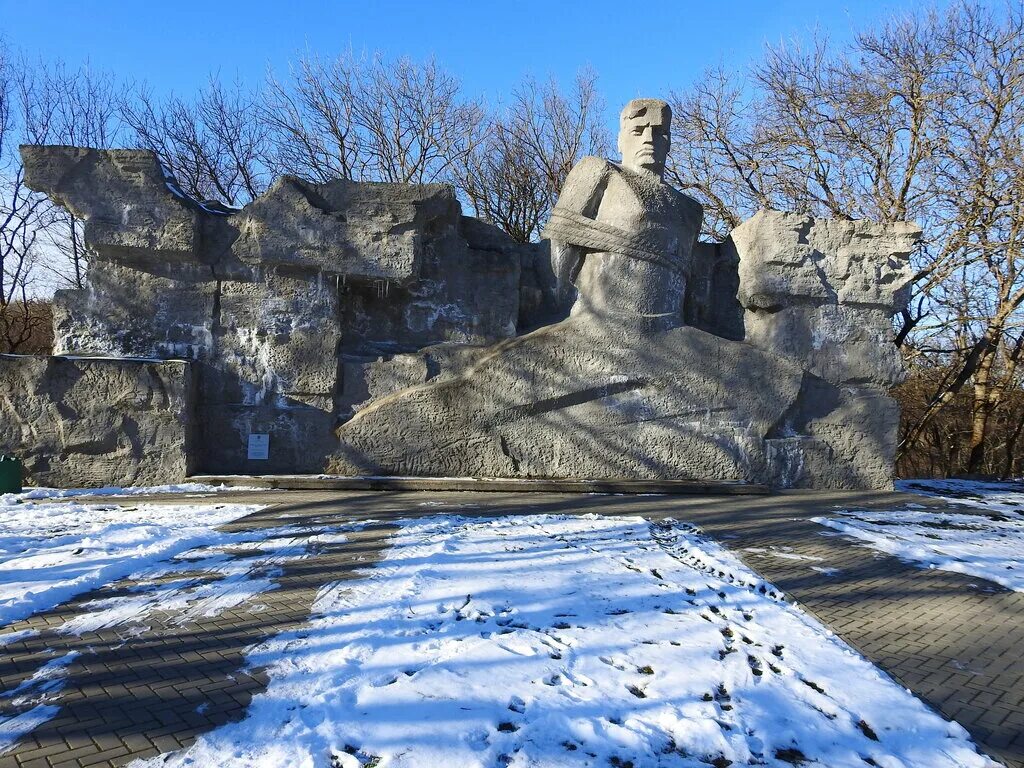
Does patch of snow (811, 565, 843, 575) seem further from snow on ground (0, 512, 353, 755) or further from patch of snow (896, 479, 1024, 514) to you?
patch of snow (896, 479, 1024, 514)

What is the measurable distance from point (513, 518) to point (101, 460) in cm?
397

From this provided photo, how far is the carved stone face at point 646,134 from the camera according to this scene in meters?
7.75

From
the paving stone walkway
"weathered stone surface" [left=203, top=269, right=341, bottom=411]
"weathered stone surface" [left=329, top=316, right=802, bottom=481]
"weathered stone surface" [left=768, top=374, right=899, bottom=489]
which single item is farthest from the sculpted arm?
the paving stone walkway

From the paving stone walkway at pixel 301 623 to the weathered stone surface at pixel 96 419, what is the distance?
6.70ft

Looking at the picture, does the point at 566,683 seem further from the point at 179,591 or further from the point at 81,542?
the point at 81,542

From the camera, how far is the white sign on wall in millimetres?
6871

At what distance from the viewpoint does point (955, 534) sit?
209 inches

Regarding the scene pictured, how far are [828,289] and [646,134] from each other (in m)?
2.65

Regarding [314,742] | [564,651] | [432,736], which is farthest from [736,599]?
[314,742]

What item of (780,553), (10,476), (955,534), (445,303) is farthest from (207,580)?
(955,534)

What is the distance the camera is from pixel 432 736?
6.53 ft

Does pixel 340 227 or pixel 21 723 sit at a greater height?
pixel 340 227

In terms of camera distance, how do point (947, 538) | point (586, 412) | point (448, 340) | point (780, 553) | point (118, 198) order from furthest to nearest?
point (448, 340) → point (586, 412) → point (118, 198) → point (947, 538) → point (780, 553)

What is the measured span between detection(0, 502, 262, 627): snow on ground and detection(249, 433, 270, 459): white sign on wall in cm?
138
